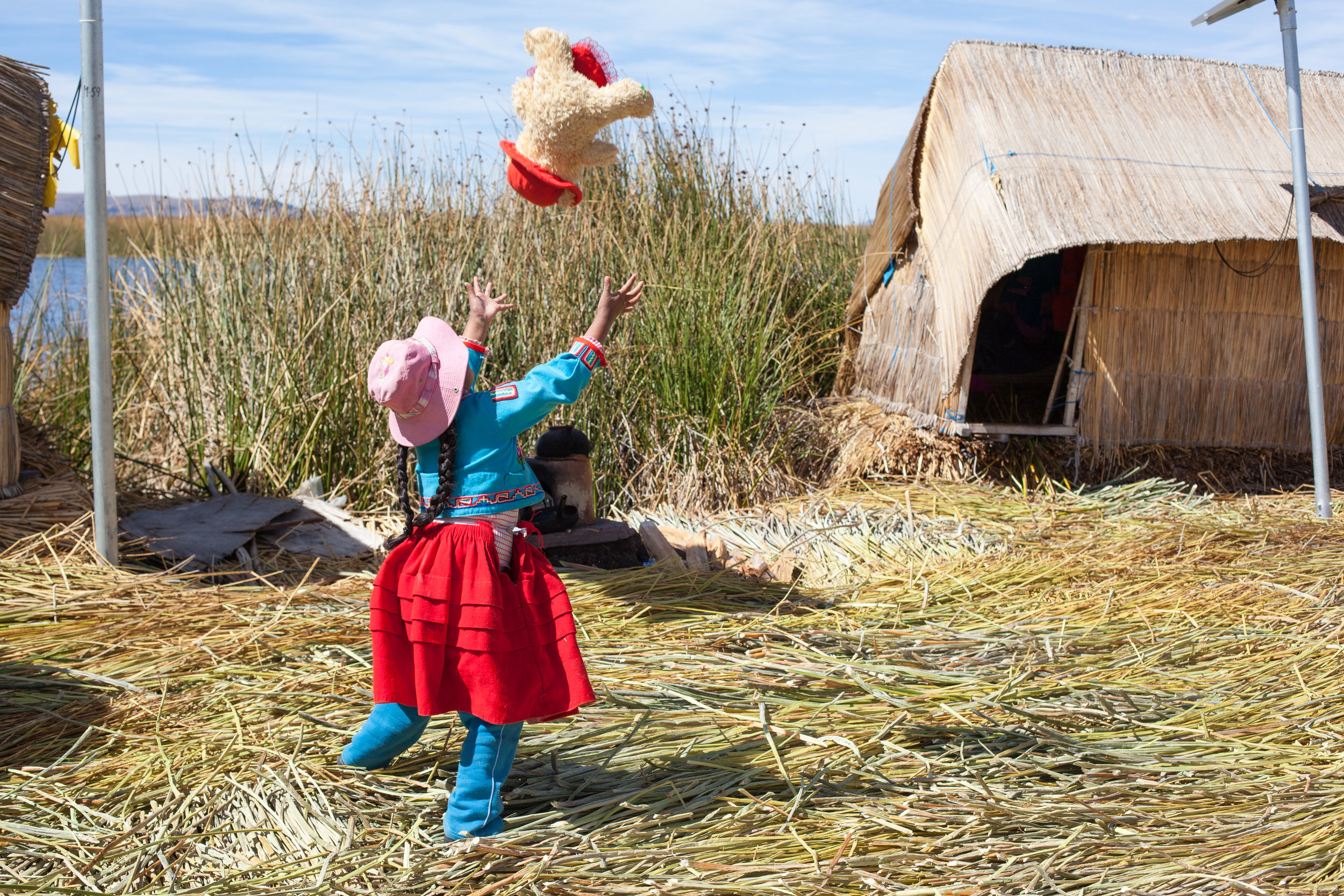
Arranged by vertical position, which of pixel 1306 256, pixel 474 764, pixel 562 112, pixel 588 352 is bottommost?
pixel 474 764

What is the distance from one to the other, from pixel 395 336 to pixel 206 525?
133 centimetres

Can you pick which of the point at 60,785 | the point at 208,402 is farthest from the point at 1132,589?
the point at 208,402

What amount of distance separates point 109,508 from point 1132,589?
144 inches

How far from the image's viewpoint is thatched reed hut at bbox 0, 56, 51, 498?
12.6 ft

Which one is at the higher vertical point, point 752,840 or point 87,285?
point 87,285

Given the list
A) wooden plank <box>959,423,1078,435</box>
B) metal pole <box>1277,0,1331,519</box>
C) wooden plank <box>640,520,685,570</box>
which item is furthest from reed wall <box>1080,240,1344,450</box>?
wooden plank <box>640,520,685,570</box>

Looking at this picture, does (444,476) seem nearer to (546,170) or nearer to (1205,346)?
(546,170)

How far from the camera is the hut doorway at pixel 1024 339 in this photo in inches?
231

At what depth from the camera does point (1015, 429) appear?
5.06 meters

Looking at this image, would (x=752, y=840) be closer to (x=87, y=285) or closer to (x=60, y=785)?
(x=60, y=785)

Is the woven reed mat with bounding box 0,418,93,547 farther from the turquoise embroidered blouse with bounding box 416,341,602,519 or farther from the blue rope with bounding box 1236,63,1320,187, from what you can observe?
the blue rope with bounding box 1236,63,1320,187

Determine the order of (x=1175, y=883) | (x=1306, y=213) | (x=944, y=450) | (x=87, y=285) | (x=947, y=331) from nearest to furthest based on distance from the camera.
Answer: (x=1175, y=883)
(x=87, y=285)
(x=1306, y=213)
(x=947, y=331)
(x=944, y=450)

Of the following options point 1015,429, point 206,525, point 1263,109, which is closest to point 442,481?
point 206,525

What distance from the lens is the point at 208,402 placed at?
16.5 feet
